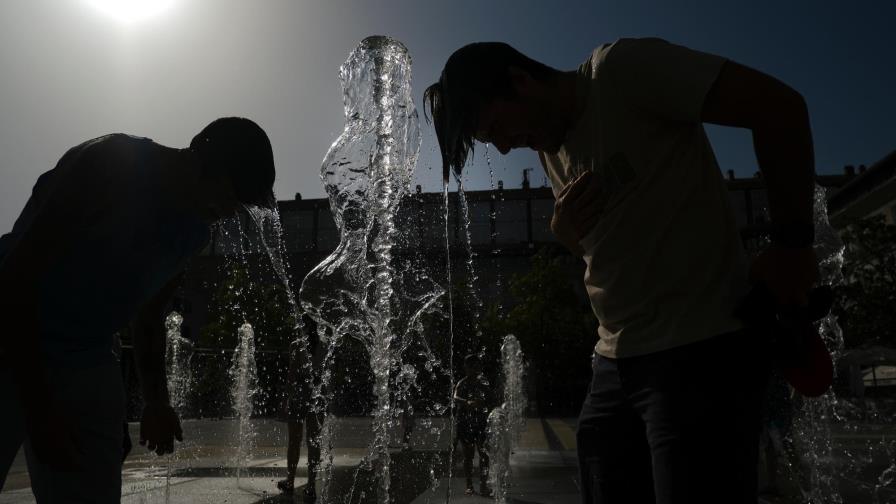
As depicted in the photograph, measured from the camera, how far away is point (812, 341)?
1213 mm

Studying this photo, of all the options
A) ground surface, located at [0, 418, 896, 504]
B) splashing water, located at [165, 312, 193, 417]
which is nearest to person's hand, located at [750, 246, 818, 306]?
ground surface, located at [0, 418, 896, 504]

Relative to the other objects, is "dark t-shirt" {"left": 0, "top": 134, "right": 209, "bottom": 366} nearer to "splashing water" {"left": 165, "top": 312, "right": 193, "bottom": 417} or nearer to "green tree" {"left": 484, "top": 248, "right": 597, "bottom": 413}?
"splashing water" {"left": 165, "top": 312, "right": 193, "bottom": 417}

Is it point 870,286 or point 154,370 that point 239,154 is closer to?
point 154,370

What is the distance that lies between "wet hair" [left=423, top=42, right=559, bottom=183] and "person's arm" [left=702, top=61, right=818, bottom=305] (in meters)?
0.43

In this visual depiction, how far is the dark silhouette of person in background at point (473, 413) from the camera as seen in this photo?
221 inches

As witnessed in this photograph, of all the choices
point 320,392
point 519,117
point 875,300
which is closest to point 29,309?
point 519,117

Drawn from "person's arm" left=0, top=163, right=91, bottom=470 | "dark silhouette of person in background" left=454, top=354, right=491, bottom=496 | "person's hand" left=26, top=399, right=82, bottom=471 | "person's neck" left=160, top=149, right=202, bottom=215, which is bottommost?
"dark silhouette of person in background" left=454, top=354, right=491, bottom=496

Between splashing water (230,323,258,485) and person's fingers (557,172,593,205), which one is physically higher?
person's fingers (557,172,593,205)

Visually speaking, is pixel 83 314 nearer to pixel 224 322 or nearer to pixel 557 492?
pixel 557 492

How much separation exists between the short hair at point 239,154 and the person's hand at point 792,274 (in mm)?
1290

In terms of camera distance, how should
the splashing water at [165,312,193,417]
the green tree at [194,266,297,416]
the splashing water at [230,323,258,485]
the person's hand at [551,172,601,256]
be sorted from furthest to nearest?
the green tree at [194,266,297,416], the splashing water at [165,312,193,417], the splashing water at [230,323,258,485], the person's hand at [551,172,601,256]

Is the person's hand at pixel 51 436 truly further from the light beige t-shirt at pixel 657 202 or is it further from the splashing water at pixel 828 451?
the splashing water at pixel 828 451

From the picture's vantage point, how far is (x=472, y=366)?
6.39 meters

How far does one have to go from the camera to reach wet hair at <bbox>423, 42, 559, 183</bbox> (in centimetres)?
149
